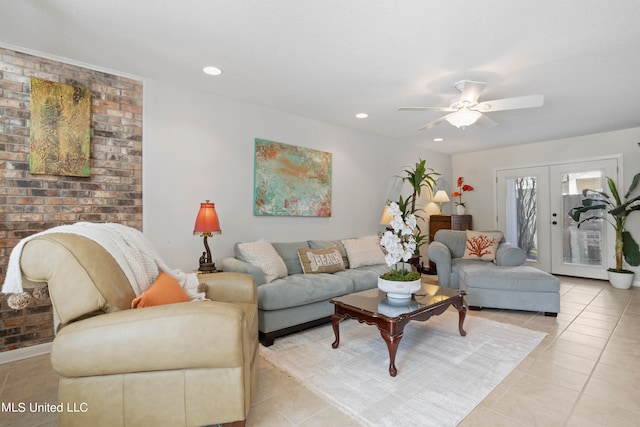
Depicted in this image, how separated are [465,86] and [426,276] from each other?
3.58 metres

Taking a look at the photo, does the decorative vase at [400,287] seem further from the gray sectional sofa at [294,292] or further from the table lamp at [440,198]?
the table lamp at [440,198]

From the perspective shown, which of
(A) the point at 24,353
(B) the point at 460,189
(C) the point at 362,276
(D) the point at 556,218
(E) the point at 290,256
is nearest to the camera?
(A) the point at 24,353

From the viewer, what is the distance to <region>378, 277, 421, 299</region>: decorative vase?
2.34 meters

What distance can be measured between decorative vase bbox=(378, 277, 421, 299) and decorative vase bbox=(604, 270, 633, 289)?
13.9 ft

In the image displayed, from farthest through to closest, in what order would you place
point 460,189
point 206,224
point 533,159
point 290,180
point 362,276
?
point 460,189 < point 533,159 < point 290,180 < point 362,276 < point 206,224

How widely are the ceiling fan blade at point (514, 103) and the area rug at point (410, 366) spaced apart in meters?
2.01

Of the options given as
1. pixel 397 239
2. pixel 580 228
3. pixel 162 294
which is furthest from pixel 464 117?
pixel 580 228

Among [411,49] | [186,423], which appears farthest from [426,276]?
[186,423]

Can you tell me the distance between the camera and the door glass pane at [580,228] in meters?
5.10

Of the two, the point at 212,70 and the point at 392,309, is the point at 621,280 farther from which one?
the point at 212,70

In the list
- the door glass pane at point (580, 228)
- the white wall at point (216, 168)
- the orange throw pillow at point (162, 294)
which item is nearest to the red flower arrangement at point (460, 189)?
the door glass pane at point (580, 228)

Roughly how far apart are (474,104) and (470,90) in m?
0.20

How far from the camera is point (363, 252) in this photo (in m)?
3.92

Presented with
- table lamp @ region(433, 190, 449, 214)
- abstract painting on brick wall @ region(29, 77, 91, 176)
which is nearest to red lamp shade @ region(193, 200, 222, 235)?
abstract painting on brick wall @ region(29, 77, 91, 176)
